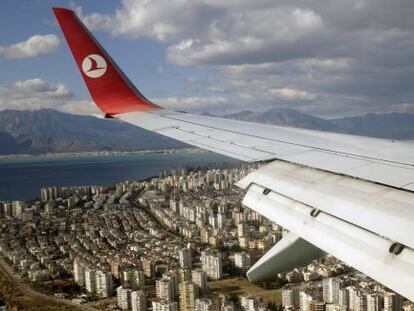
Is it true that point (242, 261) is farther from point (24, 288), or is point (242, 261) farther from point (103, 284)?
point (24, 288)

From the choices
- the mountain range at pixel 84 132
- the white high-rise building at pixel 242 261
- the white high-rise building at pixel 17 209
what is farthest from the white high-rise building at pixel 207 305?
the mountain range at pixel 84 132

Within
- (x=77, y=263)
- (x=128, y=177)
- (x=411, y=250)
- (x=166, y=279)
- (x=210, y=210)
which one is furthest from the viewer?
(x=128, y=177)

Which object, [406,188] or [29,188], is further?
[29,188]

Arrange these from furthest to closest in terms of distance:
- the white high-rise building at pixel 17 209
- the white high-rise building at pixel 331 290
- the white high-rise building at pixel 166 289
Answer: the white high-rise building at pixel 17 209
the white high-rise building at pixel 166 289
the white high-rise building at pixel 331 290

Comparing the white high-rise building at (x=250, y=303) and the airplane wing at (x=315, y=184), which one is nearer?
the airplane wing at (x=315, y=184)

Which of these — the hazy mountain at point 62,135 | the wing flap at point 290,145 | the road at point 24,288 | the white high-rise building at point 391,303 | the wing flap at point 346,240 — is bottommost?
the road at point 24,288

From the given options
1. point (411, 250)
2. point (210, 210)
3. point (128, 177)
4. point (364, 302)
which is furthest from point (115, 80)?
point (128, 177)

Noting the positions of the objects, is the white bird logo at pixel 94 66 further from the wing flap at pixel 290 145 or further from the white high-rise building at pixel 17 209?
the white high-rise building at pixel 17 209

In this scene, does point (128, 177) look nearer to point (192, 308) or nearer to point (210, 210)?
point (210, 210)
